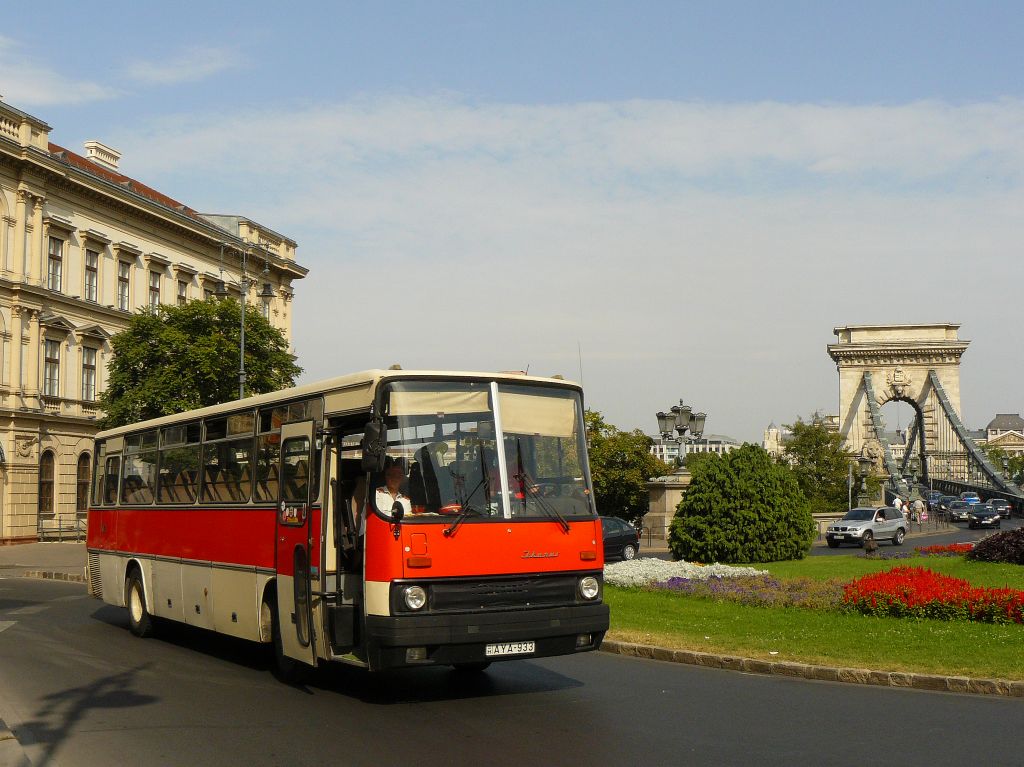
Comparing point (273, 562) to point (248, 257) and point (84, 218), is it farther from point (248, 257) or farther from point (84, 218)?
point (248, 257)

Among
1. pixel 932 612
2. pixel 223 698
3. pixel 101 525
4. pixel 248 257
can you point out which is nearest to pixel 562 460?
pixel 223 698

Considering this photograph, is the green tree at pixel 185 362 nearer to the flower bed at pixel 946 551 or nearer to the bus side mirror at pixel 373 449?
the flower bed at pixel 946 551

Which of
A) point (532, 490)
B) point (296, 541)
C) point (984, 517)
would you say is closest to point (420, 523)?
point (532, 490)

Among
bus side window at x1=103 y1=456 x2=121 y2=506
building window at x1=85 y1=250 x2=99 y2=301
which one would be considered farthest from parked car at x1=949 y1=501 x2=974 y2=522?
bus side window at x1=103 y1=456 x2=121 y2=506

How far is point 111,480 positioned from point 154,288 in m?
39.1

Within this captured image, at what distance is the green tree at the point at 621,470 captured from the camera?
57969mm

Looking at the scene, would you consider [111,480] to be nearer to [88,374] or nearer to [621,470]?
[88,374]

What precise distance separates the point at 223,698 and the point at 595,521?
389 cm

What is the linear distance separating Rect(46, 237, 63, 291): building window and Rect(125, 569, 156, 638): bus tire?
3338 cm

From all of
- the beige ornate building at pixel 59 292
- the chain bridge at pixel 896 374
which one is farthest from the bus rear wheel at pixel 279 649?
the chain bridge at pixel 896 374

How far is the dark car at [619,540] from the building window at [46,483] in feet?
81.5

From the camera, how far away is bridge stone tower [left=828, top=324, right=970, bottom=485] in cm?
11412

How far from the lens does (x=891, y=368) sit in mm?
115875

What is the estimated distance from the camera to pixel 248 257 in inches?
2446
